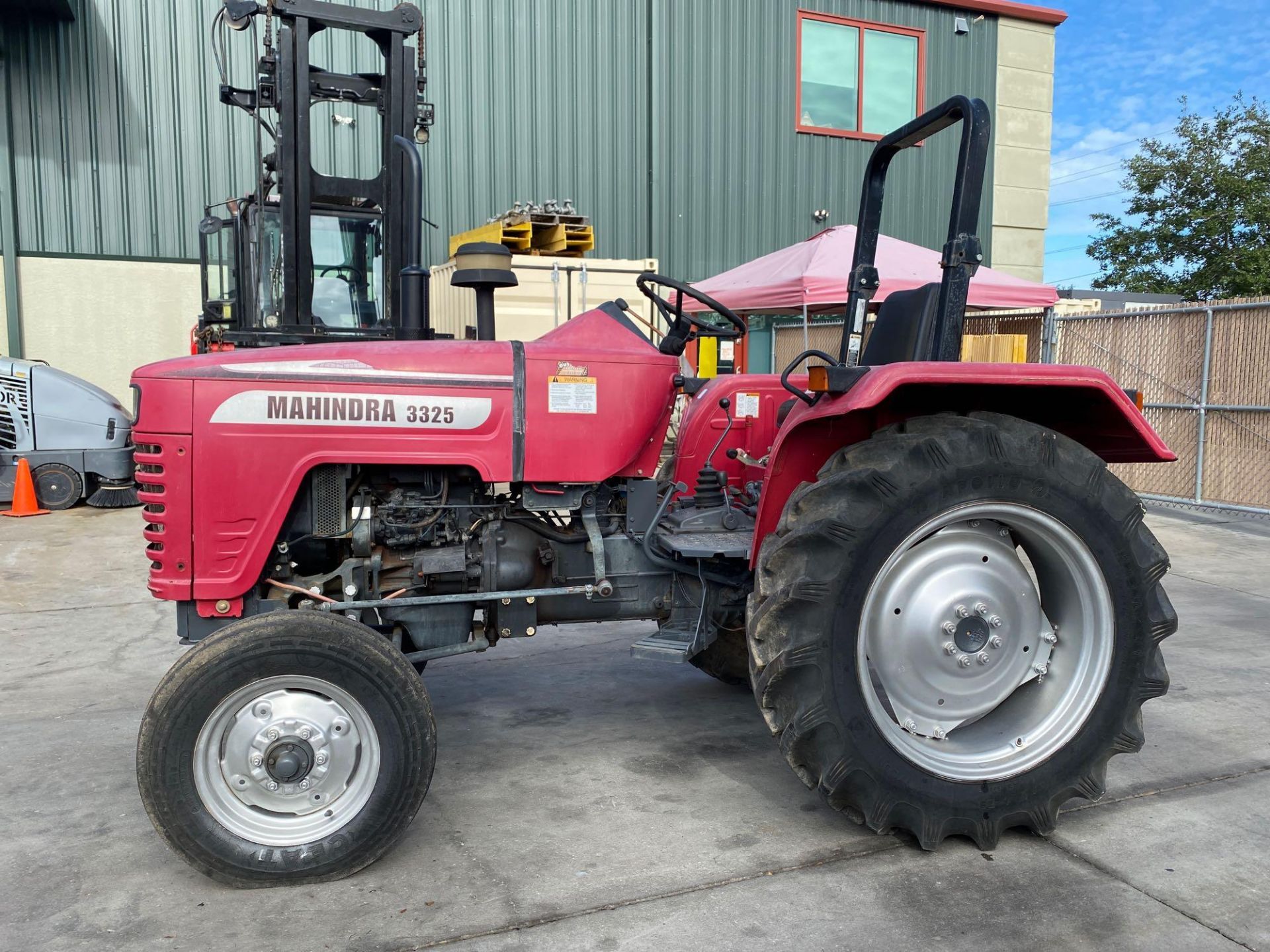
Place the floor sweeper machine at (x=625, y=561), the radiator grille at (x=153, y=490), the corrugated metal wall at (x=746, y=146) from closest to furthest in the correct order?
the floor sweeper machine at (x=625, y=561) < the radiator grille at (x=153, y=490) < the corrugated metal wall at (x=746, y=146)

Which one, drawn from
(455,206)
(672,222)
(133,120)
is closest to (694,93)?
(672,222)

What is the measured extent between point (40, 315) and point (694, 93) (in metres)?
8.29

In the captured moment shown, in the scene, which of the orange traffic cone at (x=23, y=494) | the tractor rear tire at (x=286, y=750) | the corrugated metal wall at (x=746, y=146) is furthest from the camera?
the corrugated metal wall at (x=746, y=146)

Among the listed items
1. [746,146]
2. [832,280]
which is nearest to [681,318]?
[832,280]

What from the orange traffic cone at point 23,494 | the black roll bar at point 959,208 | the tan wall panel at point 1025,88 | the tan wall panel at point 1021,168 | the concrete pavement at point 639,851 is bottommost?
the concrete pavement at point 639,851

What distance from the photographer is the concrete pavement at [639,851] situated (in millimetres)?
2455

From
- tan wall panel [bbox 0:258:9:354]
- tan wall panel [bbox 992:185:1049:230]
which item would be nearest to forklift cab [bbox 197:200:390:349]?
tan wall panel [bbox 0:258:9:354]

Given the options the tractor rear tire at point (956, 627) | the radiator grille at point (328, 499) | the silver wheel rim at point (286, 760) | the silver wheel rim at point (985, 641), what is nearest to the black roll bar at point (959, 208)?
the tractor rear tire at point (956, 627)

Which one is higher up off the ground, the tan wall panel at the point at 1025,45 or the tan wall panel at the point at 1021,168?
the tan wall panel at the point at 1025,45

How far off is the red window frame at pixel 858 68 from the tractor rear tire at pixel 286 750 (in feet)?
40.8

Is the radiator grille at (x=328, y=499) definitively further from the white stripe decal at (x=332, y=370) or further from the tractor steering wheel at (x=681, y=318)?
the tractor steering wheel at (x=681, y=318)

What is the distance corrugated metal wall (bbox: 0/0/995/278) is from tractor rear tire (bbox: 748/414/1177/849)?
33.2ft

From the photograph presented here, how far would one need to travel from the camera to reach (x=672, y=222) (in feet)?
43.1

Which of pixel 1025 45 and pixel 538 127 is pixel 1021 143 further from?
pixel 538 127
